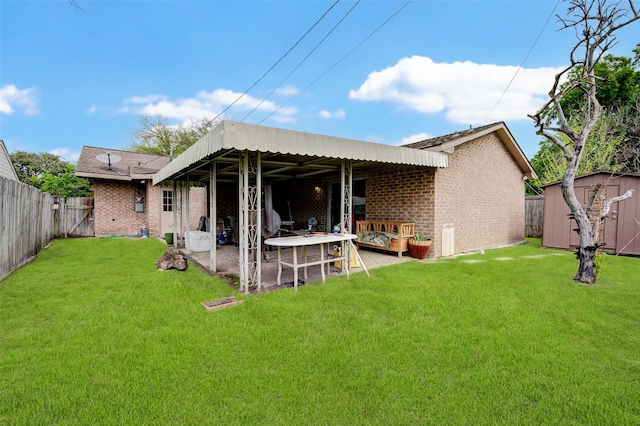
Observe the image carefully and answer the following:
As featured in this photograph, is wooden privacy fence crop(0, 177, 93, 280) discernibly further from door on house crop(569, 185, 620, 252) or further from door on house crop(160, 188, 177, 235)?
door on house crop(569, 185, 620, 252)

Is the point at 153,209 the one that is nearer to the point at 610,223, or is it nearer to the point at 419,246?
the point at 419,246

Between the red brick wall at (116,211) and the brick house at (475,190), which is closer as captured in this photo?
the brick house at (475,190)

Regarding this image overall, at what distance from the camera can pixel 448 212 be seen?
7.80 meters

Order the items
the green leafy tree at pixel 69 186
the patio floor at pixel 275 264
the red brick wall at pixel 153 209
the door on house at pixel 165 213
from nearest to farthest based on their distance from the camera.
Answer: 1. the patio floor at pixel 275 264
2. the red brick wall at pixel 153 209
3. the door on house at pixel 165 213
4. the green leafy tree at pixel 69 186

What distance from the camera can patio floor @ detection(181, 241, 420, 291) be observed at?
5293mm

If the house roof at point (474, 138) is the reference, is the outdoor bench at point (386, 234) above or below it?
below

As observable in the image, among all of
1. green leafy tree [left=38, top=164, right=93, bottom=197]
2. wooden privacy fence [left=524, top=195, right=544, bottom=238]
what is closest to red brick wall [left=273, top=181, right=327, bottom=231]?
wooden privacy fence [left=524, top=195, right=544, bottom=238]

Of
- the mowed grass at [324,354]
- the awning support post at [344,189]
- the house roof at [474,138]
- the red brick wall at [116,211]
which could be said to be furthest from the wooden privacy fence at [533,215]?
the red brick wall at [116,211]

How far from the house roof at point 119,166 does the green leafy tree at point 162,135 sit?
10951 millimetres

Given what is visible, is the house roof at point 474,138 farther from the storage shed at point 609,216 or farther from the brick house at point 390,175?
the storage shed at point 609,216

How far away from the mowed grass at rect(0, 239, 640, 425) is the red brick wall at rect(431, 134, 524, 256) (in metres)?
3.15

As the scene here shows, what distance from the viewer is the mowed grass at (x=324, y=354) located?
1.97 metres

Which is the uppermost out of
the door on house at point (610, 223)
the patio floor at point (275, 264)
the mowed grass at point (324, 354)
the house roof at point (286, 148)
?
the house roof at point (286, 148)

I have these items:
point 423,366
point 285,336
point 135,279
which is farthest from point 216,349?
point 135,279
